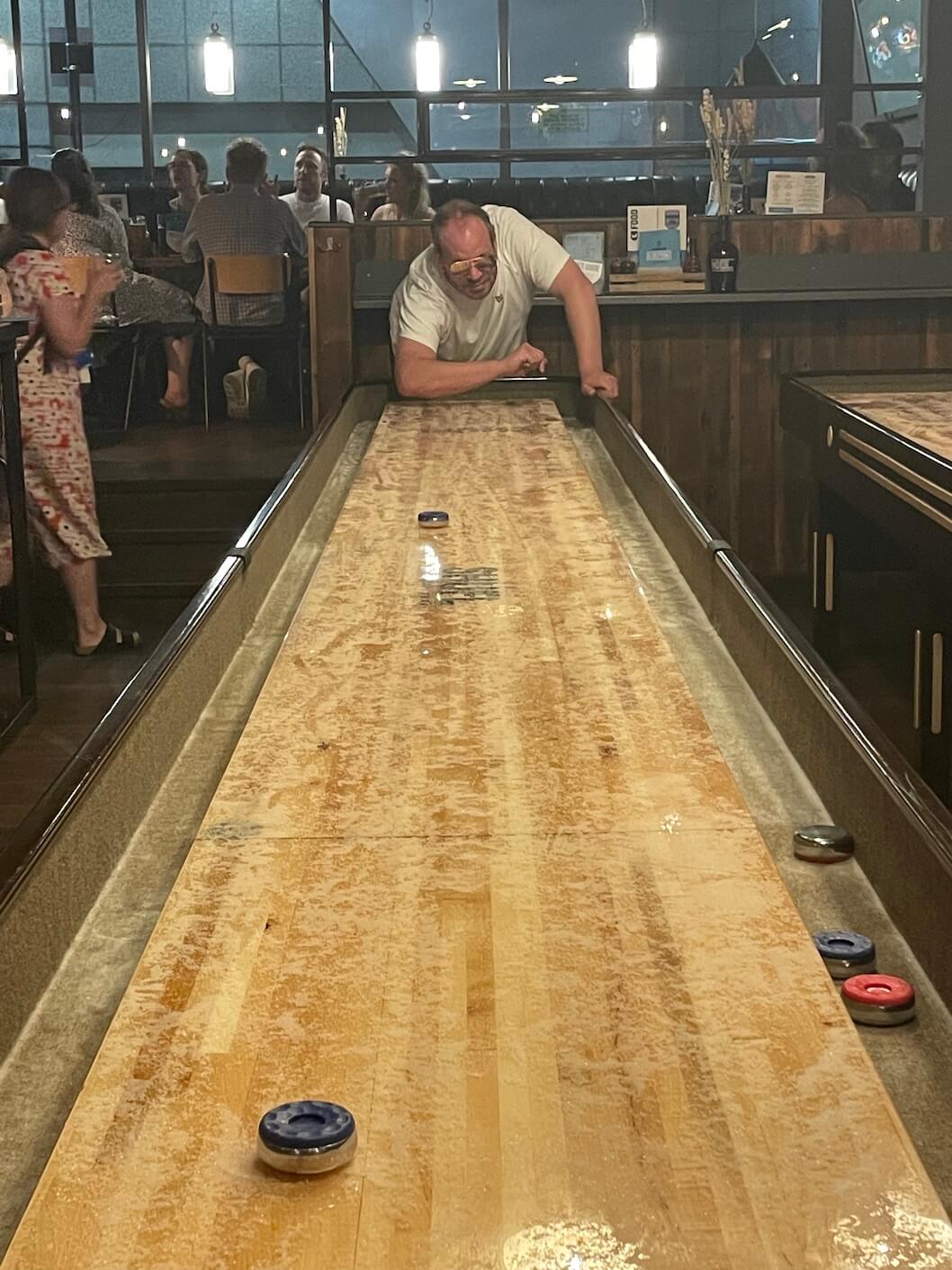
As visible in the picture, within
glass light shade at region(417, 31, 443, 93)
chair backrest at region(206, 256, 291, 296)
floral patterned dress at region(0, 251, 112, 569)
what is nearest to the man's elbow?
floral patterned dress at region(0, 251, 112, 569)

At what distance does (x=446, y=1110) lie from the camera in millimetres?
1088

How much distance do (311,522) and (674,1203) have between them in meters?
2.37

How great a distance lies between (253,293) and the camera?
7934 millimetres

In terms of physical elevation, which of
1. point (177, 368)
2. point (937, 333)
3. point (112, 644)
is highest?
point (937, 333)

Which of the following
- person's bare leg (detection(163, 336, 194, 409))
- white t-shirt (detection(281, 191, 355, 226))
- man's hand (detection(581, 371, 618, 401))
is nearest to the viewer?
man's hand (detection(581, 371, 618, 401))

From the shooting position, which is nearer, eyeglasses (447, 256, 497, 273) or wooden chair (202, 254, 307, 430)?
eyeglasses (447, 256, 497, 273)

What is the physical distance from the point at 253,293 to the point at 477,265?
10.8 ft

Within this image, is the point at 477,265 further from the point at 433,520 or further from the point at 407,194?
the point at 407,194

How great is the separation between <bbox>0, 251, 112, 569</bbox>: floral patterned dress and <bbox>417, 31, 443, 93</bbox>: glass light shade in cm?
613

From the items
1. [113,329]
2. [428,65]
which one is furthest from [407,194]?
[428,65]

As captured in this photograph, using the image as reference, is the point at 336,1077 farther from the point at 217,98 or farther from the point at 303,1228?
the point at 217,98

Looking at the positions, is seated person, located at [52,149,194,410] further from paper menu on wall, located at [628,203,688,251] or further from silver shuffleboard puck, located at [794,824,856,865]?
silver shuffleboard puck, located at [794,824,856,865]

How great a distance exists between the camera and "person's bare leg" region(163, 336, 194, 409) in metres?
8.51

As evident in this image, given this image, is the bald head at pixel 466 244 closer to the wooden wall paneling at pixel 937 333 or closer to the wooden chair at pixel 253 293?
the wooden wall paneling at pixel 937 333
